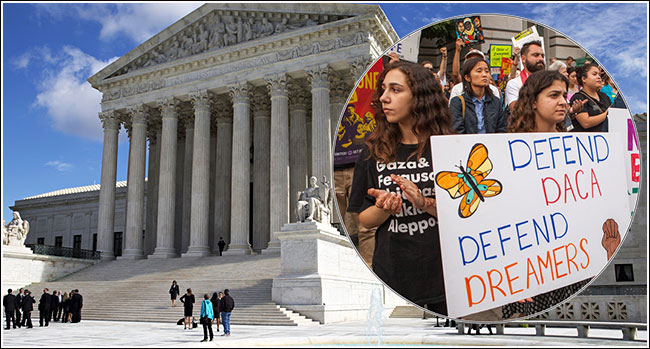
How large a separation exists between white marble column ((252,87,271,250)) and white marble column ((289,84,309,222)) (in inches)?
92.7

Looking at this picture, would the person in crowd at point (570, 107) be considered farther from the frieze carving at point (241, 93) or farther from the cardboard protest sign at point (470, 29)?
the frieze carving at point (241, 93)

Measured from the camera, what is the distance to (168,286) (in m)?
31.1

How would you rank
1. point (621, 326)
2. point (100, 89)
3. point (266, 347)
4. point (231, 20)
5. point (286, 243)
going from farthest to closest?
point (100, 89) → point (231, 20) → point (286, 243) → point (621, 326) → point (266, 347)

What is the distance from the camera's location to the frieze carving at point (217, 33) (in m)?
41.7

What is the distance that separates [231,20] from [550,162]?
39.1 metres

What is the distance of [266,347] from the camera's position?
546 inches

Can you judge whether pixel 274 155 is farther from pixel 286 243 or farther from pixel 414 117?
pixel 414 117

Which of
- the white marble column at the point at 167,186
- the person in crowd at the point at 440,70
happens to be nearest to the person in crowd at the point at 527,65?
the person in crowd at the point at 440,70

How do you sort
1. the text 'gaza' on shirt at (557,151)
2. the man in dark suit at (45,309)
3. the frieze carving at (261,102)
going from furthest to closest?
1. the frieze carving at (261,102)
2. the man in dark suit at (45,309)
3. the text 'gaza' on shirt at (557,151)

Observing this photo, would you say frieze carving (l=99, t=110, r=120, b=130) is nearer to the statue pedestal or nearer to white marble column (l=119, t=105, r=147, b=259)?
white marble column (l=119, t=105, r=147, b=259)

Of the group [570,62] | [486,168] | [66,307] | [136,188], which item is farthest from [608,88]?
[136,188]

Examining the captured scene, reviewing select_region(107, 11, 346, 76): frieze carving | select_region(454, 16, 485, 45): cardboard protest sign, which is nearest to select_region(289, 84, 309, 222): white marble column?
select_region(107, 11, 346, 76): frieze carving

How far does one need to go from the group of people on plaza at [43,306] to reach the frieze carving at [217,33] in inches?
932

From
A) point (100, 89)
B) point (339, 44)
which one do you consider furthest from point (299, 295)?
point (100, 89)
